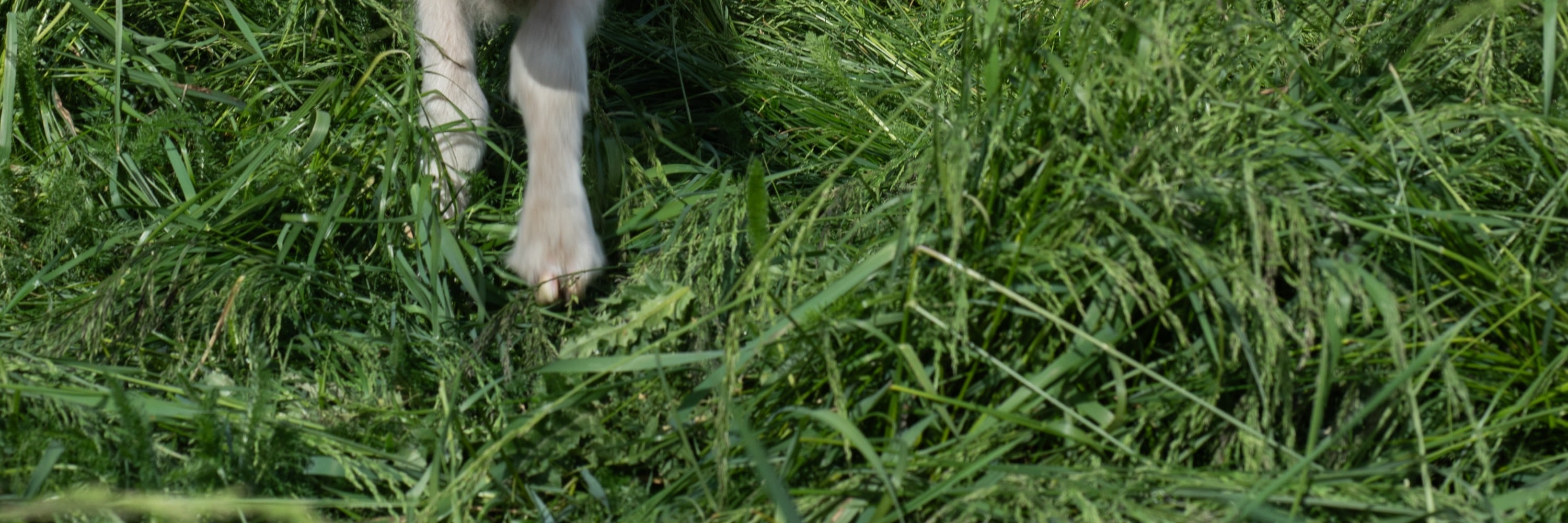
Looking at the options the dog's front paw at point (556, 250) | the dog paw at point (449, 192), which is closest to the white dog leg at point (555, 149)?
the dog's front paw at point (556, 250)

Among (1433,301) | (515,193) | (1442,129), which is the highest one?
(1442,129)

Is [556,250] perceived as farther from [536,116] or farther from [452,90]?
[452,90]

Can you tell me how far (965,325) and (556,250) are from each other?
1.08 m

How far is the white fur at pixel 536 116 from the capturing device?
2672 millimetres

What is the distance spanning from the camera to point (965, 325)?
1.89 m

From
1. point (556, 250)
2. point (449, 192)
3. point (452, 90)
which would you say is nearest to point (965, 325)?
point (556, 250)

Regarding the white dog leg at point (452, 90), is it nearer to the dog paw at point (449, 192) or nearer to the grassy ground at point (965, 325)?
the dog paw at point (449, 192)

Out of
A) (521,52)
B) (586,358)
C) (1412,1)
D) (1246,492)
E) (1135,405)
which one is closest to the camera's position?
(1246,492)

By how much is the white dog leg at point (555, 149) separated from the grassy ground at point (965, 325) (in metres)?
0.10

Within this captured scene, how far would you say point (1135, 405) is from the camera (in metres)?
1.97

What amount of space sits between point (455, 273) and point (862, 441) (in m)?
1.21

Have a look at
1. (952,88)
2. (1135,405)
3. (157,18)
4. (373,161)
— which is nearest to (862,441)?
(1135,405)

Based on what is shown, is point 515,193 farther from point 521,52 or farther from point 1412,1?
point 1412,1

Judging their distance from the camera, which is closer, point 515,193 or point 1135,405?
point 1135,405
